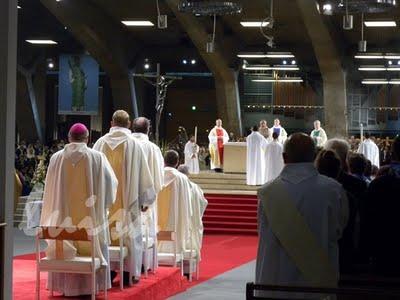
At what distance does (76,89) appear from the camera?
934 inches

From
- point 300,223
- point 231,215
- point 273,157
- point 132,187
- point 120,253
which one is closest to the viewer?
point 300,223

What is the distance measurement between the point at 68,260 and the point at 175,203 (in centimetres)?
240

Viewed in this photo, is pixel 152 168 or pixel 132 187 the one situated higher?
pixel 152 168

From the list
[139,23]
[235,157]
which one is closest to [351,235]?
[235,157]

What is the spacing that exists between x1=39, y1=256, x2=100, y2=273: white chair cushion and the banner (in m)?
16.9

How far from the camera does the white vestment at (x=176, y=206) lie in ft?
29.2

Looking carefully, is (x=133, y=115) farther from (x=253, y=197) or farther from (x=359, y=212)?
(x=359, y=212)

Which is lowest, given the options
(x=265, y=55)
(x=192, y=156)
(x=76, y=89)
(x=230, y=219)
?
(x=230, y=219)

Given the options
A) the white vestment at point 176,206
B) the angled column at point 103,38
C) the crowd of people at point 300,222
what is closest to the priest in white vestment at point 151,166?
the white vestment at point 176,206

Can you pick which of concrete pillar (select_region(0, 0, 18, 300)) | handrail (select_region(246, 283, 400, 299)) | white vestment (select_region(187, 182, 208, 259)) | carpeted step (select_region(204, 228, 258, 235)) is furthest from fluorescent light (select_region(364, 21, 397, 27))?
handrail (select_region(246, 283, 400, 299))

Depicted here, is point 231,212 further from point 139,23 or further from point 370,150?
point 139,23

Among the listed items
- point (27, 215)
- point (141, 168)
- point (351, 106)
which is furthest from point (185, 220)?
point (351, 106)

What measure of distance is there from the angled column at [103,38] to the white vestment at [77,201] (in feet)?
53.7

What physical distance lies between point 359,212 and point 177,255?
14.7 ft
